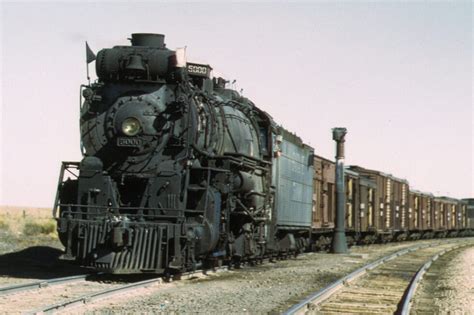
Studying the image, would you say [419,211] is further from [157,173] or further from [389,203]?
[157,173]

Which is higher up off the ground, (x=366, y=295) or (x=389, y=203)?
(x=389, y=203)

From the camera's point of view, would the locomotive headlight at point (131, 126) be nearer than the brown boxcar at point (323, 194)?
Yes

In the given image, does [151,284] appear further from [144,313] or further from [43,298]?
[144,313]

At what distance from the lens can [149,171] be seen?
1357 cm

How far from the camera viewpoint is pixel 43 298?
10.6 metres

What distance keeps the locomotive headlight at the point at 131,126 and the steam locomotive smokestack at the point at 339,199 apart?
49.6 ft

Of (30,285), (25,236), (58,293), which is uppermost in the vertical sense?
(25,236)

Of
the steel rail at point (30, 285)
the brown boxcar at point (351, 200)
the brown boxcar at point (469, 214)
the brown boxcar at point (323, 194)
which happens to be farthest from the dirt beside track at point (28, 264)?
the brown boxcar at point (469, 214)

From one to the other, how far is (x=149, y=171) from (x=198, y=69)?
2.65 m

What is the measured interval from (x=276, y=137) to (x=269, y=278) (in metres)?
5.13

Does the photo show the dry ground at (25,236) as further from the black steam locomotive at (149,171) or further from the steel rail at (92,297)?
the steel rail at (92,297)

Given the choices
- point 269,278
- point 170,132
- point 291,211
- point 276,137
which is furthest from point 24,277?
point 291,211

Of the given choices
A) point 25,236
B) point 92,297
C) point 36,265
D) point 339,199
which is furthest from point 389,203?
point 92,297

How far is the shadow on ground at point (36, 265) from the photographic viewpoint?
14.5 m
